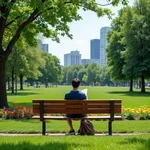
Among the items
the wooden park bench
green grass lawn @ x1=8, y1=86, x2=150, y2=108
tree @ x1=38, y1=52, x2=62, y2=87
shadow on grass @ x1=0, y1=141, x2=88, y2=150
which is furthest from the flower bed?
tree @ x1=38, y1=52, x2=62, y2=87

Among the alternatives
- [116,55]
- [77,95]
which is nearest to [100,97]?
[116,55]

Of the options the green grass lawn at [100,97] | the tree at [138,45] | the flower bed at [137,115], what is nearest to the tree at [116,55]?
the tree at [138,45]

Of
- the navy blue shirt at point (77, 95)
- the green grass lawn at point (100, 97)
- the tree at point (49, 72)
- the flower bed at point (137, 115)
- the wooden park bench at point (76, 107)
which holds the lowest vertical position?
the green grass lawn at point (100, 97)

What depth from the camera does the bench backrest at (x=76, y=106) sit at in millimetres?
9109

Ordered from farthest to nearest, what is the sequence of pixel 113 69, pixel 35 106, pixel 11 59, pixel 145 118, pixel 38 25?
pixel 113 69 → pixel 11 59 → pixel 38 25 → pixel 145 118 → pixel 35 106

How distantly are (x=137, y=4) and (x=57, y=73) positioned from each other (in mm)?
72160

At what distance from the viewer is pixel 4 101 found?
1848 centimetres

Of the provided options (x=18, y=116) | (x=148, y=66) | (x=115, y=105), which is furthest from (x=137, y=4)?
(x=115, y=105)

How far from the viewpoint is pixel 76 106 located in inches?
358

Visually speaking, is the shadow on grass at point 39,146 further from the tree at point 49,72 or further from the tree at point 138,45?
the tree at point 49,72

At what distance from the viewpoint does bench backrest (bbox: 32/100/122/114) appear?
29.9 feet

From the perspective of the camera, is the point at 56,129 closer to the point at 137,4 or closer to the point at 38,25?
the point at 38,25

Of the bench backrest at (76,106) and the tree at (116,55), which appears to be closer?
the bench backrest at (76,106)

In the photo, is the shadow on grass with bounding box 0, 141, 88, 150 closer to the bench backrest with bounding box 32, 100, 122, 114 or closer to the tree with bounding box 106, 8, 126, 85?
the bench backrest with bounding box 32, 100, 122, 114
